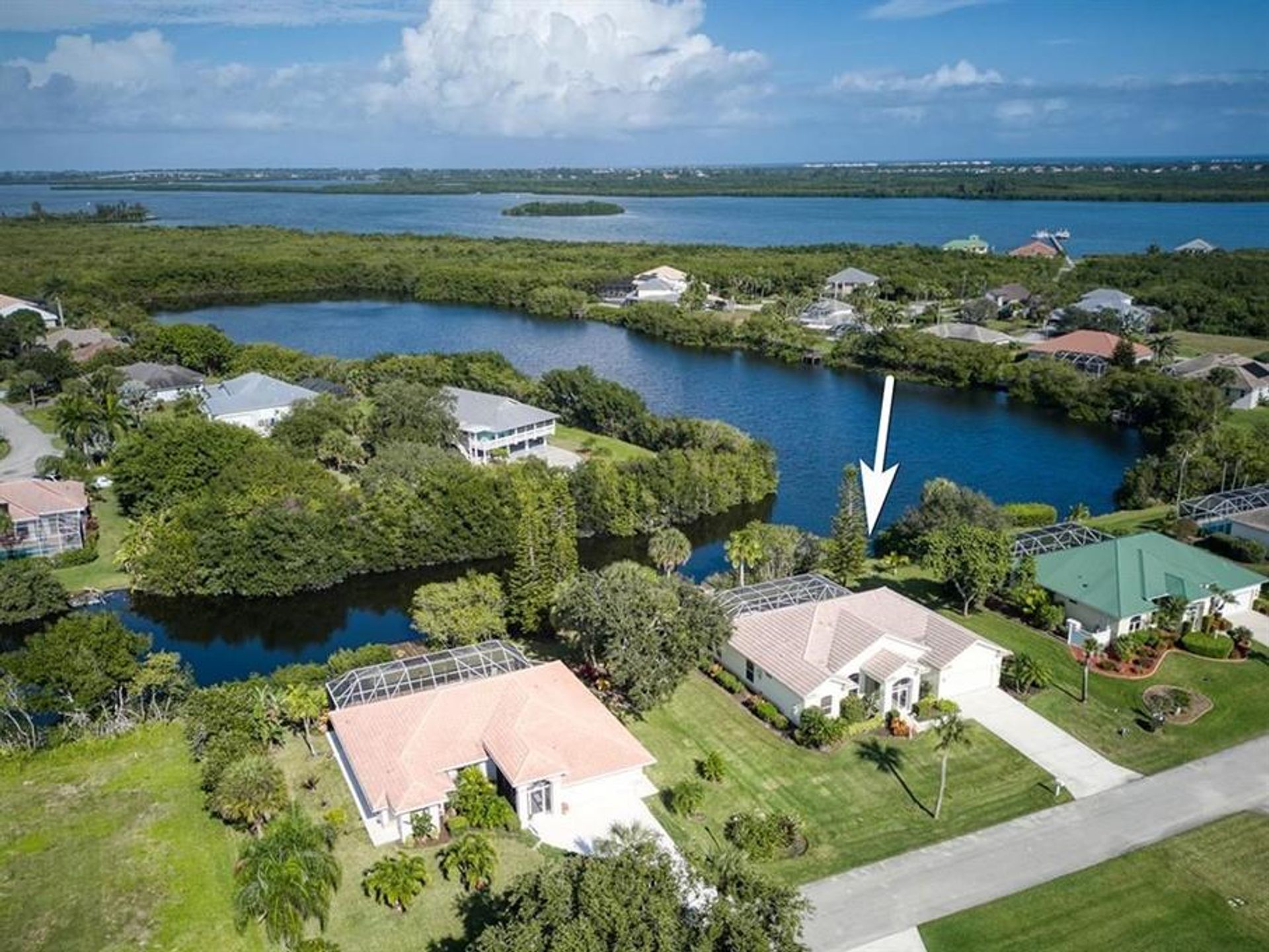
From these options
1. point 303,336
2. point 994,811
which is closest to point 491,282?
point 303,336

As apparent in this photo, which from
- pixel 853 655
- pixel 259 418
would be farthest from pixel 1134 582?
pixel 259 418

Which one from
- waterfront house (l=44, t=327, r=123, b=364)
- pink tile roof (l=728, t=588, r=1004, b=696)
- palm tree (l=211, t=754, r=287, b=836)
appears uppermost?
waterfront house (l=44, t=327, r=123, b=364)

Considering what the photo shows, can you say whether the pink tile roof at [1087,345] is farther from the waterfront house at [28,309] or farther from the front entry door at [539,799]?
the waterfront house at [28,309]

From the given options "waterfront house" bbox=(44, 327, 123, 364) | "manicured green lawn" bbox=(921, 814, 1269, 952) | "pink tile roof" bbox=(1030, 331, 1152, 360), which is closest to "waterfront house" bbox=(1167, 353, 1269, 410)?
"pink tile roof" bbox=(1030, 331, 1152, 360)

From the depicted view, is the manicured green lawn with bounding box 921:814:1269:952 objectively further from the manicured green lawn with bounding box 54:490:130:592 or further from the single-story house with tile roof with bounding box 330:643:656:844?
the manicured green lawn with bounding box 54:490:130:592

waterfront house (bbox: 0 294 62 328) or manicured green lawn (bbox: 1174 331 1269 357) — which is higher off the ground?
waterfront house (bbox: 0 294 62 328)
